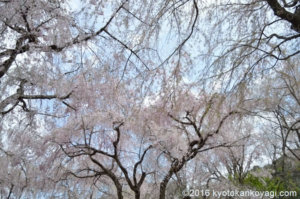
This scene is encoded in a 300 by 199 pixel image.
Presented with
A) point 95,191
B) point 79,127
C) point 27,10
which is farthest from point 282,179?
point 27,10

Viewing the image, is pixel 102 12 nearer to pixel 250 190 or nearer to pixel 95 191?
pixel 250 190

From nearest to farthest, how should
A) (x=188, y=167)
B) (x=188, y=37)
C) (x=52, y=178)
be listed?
1. (x=188, y=37)
2. (x=52, y=178)
3. (x=188, y=167)

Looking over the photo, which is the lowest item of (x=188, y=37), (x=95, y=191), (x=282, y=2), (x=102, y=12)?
(x=95, y=191)

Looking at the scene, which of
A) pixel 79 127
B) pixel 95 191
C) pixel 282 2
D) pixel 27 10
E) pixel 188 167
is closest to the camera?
pixel 282 2

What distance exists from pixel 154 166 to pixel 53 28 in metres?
4.02

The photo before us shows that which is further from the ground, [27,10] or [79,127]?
[27,10]

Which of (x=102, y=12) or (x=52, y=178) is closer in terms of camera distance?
(x=102, y=12)

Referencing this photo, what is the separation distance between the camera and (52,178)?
6930 millimetres

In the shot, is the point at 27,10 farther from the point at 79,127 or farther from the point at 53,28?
the point at 79,127

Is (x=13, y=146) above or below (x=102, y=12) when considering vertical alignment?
below

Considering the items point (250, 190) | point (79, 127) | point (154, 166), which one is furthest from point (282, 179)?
point (79, 127)

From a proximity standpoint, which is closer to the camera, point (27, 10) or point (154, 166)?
point (27, 10)

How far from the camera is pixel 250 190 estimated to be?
695cm

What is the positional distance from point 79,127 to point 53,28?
3.32 m
